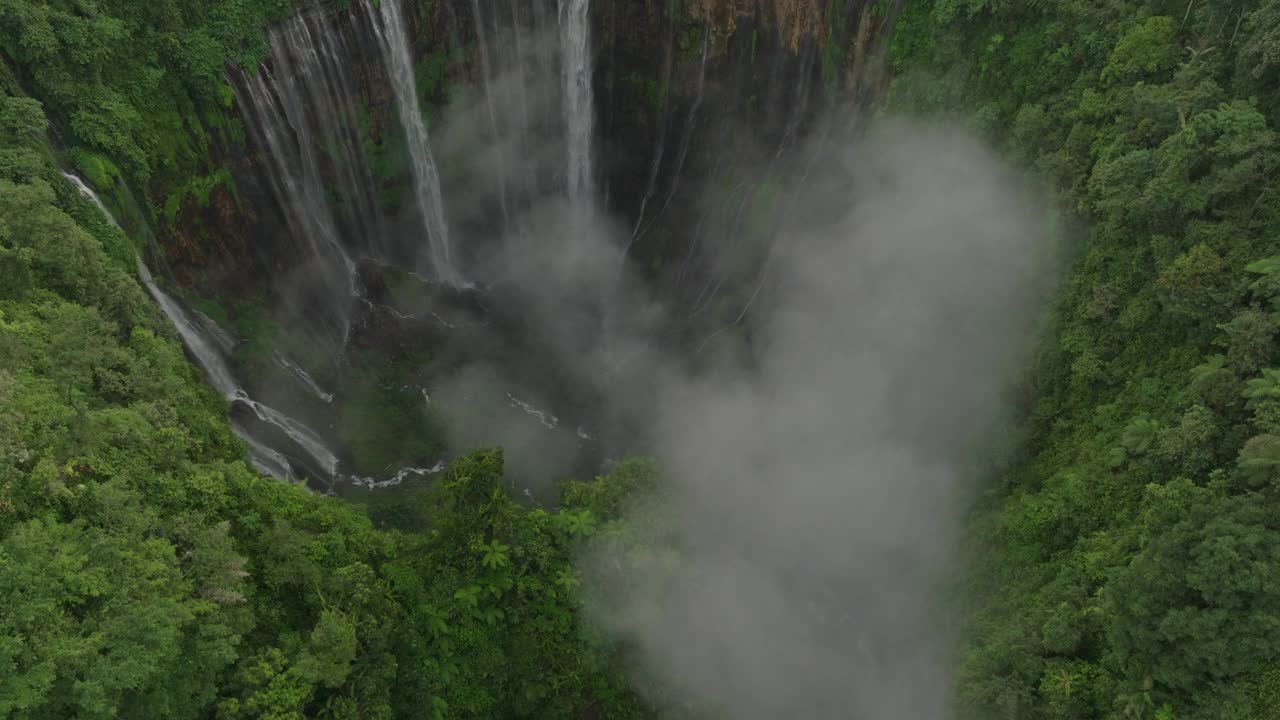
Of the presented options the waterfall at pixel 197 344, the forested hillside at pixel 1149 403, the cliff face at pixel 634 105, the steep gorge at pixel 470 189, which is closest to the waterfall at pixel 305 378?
the steep gorge at pixel 470 189

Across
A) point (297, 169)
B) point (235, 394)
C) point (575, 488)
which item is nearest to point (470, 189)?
point (297, 169)

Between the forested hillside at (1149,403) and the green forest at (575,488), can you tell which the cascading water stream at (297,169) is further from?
the forested hillside at (1149,403)

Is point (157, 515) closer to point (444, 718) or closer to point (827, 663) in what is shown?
point (444, 718)

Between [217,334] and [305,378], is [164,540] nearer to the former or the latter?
[217,334]

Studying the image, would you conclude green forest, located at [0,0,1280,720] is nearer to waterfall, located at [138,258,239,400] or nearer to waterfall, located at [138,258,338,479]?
waterfall, located at [138,258,239,400]

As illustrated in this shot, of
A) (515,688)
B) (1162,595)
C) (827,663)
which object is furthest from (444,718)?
(1162,595)

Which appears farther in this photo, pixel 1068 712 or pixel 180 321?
pixel 180 321

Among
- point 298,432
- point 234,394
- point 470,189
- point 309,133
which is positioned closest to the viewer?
point 234,394
